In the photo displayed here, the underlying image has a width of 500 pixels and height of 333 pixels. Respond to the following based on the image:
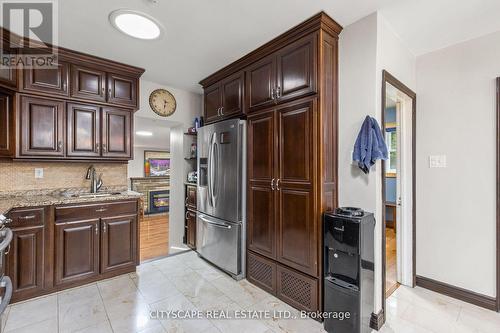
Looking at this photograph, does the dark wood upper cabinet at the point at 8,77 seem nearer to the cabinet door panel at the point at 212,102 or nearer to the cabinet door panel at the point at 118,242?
the cabinet door panel at the point at 118,242

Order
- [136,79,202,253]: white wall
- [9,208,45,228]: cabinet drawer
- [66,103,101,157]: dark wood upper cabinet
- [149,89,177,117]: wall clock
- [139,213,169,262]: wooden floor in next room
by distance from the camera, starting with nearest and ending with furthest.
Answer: [9,208,45,228]: cabinet drawer
[66,103,101,157]: dark wood upper cabinet
[149,89,177,117]: wall clock
[136,79,202,253]: white wall
[139,213,169,262]: wooden floor in next room

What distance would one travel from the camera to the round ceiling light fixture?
6.64 ft

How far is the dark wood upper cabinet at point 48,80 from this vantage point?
2.50 metres

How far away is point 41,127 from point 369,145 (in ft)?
10.9

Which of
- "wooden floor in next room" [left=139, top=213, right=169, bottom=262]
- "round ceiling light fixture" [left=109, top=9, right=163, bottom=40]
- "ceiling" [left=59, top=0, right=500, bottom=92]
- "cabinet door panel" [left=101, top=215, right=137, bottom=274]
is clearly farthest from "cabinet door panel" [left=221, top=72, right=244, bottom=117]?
A: "wooden floor in next room" [left=139, top=213, right=169, bottom=262]

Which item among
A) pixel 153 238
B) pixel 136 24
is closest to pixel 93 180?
pixel 136 24

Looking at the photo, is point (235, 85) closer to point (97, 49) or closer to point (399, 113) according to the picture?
point (97, 49)

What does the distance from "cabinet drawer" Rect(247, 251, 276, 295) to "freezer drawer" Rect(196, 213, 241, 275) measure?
141 millimetres

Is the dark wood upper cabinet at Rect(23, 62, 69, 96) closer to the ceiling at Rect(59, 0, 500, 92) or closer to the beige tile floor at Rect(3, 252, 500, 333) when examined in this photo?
the ceiling at Rect(59, 0, 500, 92)

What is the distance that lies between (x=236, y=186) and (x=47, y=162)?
2.33m

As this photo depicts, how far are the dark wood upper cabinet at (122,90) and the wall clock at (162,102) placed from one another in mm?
463

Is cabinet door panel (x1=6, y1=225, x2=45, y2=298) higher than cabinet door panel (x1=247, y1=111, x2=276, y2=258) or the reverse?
the reverse

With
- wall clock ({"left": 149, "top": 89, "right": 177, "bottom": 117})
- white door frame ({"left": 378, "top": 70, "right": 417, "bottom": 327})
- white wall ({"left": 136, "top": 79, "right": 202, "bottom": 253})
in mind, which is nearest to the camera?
white door frame ({"left": 378, "top": 70, "right": 417, "bottom": 327})

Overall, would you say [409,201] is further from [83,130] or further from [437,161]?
[83,130]
